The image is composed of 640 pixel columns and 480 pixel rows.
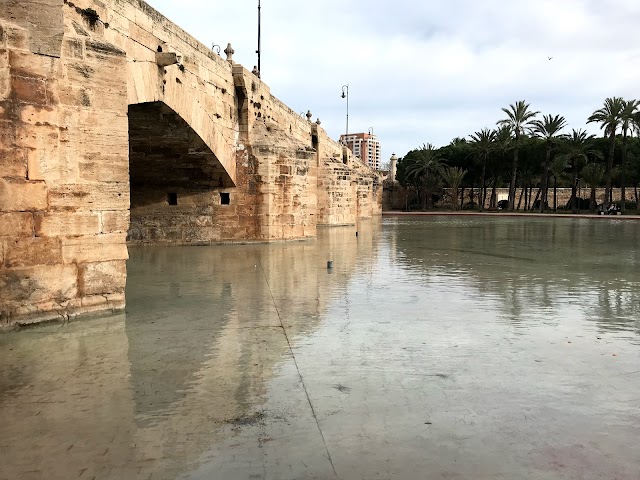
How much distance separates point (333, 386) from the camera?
3441 mm

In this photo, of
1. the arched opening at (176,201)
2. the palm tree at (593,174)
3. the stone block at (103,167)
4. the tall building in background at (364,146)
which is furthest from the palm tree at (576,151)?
the tall building in background at (364,146)

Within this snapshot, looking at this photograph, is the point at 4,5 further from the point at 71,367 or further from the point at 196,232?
the point at 196,232

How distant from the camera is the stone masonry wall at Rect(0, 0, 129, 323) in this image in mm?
5031

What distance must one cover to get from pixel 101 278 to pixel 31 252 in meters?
0.72

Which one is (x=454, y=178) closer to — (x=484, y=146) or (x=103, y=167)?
(x=484, y=146)

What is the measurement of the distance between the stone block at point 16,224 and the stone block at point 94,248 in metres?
0.34

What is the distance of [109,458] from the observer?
8.33 feet

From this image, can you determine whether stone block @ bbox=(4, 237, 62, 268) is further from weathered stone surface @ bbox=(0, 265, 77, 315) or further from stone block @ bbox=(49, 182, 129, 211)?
stone block @ bbox=(49, 182, 129, 211)

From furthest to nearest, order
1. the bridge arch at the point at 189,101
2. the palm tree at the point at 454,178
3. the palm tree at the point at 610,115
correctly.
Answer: the palm tree at the point at 454,178 → the palm tree at the point at 610,115 → the bridge arch at the point at 189,101

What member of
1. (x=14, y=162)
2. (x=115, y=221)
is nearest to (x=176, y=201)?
(x=115, y=221)

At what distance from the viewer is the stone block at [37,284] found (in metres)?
4.98

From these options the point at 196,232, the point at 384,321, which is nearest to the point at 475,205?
the point at 196,232

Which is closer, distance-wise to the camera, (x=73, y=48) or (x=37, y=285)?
(x=37, y=285)

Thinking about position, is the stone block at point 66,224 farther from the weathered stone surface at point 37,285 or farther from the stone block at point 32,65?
the stone block at point 32,65
